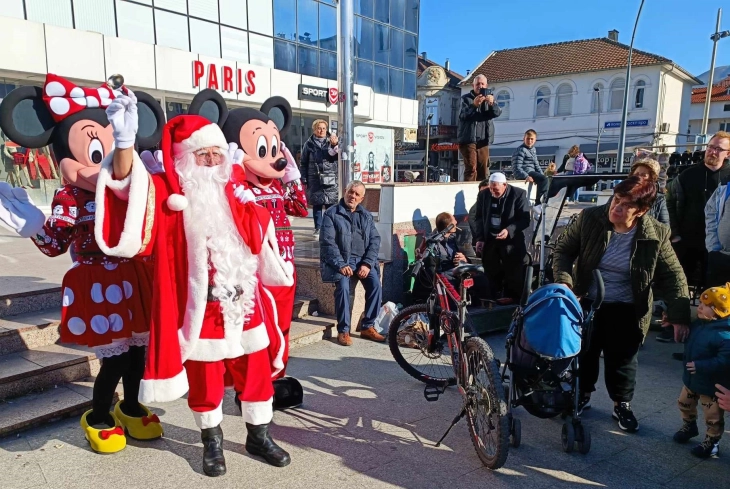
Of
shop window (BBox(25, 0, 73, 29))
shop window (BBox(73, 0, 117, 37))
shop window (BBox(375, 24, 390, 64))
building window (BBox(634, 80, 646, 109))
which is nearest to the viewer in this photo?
shop window (BBox(25, 0, 73, 29))

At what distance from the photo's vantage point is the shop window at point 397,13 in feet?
69.5

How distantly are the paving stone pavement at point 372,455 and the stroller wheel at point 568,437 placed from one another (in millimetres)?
47

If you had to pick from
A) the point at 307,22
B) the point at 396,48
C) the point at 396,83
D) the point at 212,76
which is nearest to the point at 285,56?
the point at 307,22

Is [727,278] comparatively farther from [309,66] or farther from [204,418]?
[309,66]

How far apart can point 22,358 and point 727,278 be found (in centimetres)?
540

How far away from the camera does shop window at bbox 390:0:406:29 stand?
69.5 ft

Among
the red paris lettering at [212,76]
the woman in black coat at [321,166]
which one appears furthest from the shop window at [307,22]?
the woman in black coat at [321,166]

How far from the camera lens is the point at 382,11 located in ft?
67.5

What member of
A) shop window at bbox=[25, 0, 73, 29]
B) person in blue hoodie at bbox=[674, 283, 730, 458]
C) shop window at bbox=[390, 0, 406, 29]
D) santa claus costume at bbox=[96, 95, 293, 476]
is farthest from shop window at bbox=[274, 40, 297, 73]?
person in blue hoodie at bbox=[674, 283, 730, 458]

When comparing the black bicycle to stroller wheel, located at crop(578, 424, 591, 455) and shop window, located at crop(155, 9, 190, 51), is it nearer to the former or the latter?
stroller wheel, located at crop(578, 424, 591, 455)

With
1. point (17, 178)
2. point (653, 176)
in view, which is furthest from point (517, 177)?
point (17, 178)

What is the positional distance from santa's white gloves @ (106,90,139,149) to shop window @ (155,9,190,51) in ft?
40.9

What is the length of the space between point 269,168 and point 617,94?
33735 mm

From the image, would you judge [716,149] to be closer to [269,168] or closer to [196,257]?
[269,168]
